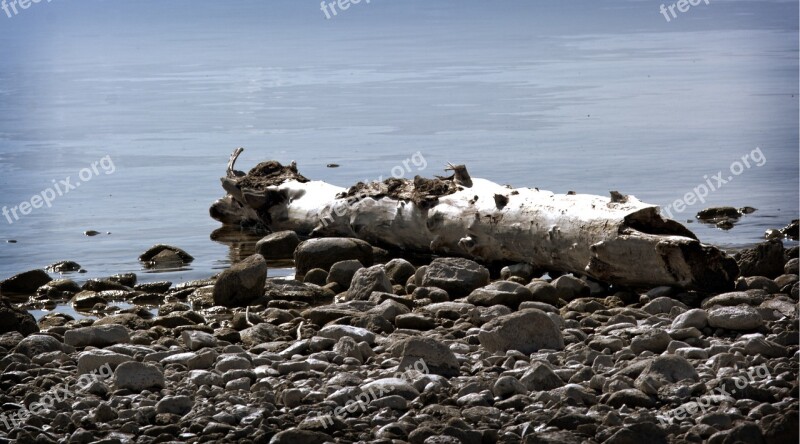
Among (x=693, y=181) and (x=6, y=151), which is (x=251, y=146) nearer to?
(x=6, y=151)

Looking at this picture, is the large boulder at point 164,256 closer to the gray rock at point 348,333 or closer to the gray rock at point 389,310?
the gray rock at point 389,310

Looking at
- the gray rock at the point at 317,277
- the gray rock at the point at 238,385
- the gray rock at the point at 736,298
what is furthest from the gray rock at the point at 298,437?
the gray rock at the point at 317,277

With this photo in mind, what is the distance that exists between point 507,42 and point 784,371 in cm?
3722

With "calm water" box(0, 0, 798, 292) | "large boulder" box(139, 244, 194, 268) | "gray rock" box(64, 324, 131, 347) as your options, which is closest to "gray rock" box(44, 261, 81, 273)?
"calm water" box(0, 0, 798, 292)

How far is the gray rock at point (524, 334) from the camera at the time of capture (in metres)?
7.86

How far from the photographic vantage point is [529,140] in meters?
20.1

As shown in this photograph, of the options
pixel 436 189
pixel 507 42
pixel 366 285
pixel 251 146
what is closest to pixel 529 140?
pixel 251 146

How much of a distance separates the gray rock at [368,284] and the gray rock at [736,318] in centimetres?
272

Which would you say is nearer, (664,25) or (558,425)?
(558,425)


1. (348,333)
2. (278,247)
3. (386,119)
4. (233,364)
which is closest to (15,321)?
(233,364)

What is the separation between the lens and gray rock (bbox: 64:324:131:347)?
8.55 metres

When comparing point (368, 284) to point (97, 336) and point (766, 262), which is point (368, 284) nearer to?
point (97, 336)

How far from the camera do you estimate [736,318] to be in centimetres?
816

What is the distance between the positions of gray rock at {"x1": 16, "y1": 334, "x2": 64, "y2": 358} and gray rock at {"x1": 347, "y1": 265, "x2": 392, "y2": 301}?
249cm
